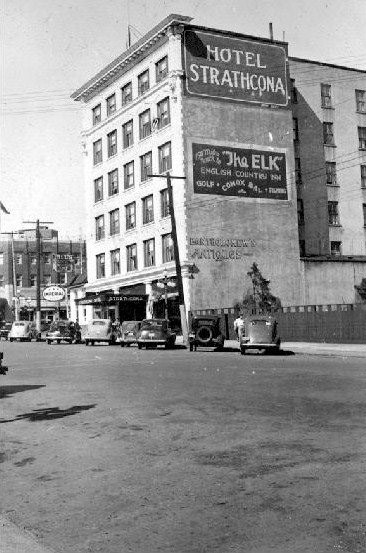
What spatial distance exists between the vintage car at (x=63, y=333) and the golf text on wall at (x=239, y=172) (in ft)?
42.0

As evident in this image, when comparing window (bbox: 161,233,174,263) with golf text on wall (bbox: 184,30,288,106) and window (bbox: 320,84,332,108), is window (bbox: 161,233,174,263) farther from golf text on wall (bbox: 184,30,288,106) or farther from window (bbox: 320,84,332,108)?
window (bbox: 320,84,332,108)

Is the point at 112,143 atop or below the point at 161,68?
below

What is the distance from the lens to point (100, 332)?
39.9 m

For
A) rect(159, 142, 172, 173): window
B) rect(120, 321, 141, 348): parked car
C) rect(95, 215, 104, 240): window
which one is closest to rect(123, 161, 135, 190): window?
rect(159, 142, 172, 173): window

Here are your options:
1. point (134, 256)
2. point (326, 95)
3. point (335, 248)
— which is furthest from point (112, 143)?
point (335, 248)

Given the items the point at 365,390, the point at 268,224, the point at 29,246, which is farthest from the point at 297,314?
the point at 29,246

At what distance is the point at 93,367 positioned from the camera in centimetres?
1905

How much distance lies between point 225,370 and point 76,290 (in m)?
48.9

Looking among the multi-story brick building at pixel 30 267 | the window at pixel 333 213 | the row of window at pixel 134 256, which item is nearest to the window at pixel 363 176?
the window at pixel 333 213

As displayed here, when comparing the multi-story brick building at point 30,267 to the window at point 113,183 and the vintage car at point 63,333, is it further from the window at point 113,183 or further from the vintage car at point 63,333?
the vintage car at point 63,333

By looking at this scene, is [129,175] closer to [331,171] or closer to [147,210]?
[147,210]

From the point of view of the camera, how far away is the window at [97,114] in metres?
56.4

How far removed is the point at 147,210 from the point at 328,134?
15912mm

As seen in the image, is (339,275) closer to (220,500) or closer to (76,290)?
(76,290)
